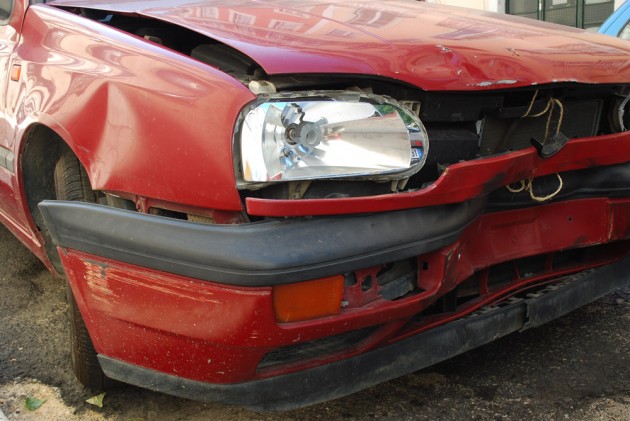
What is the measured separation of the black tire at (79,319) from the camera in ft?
7.82

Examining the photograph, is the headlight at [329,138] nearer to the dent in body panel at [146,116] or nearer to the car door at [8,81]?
the dent in body panel at [146,116]

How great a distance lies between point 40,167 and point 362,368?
1503mm

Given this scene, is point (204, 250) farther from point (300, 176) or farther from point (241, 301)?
point (300, 176)

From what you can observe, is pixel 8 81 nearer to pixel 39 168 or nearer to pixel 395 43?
pixel 39 168

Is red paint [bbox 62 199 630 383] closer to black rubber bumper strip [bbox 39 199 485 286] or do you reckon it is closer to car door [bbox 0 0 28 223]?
black rubber bumper strip [bbox 39 199 485 286]

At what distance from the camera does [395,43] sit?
2012 millimetres

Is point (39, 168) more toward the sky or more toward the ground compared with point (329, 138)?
more toward the ground

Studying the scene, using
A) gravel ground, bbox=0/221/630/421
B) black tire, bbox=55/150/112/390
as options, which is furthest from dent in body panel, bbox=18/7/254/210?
gravel ground, bbox=0/221/630/421

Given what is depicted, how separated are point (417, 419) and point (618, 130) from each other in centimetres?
127

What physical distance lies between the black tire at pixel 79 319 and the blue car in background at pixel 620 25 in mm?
4290

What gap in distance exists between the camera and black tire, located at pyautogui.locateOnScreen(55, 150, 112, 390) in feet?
7.82

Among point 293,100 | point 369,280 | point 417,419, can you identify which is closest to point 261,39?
point 293,100

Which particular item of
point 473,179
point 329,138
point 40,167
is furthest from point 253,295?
point 40,167

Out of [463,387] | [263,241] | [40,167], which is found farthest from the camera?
[40,167]
